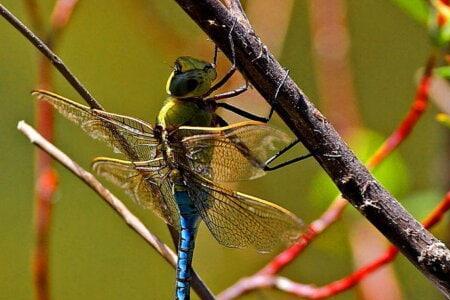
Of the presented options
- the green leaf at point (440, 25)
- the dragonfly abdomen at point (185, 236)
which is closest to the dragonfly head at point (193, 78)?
the dragonfly abdomen at point (185, 236)

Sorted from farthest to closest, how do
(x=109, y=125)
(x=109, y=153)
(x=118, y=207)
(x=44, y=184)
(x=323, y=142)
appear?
(x=109, y=153) < (x=44, y=184) < (x=109, y=125) < (x=118, y=207) < (x=323, y=142)

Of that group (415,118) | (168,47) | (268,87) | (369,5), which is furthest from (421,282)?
(268,87)

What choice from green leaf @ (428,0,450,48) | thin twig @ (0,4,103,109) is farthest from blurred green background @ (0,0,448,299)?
thin twig @ (0,4,103,109)

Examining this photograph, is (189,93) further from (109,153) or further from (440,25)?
(109,153)

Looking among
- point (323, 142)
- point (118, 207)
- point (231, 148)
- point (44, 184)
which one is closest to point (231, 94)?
point (231, 148)

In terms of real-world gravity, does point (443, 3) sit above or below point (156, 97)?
below

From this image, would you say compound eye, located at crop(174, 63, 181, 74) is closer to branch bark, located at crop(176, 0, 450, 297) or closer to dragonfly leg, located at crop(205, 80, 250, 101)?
dragonfly leg, located at crop(205, 80, 250, 101)

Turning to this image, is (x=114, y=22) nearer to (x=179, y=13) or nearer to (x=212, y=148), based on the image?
(x=179, y=13)
